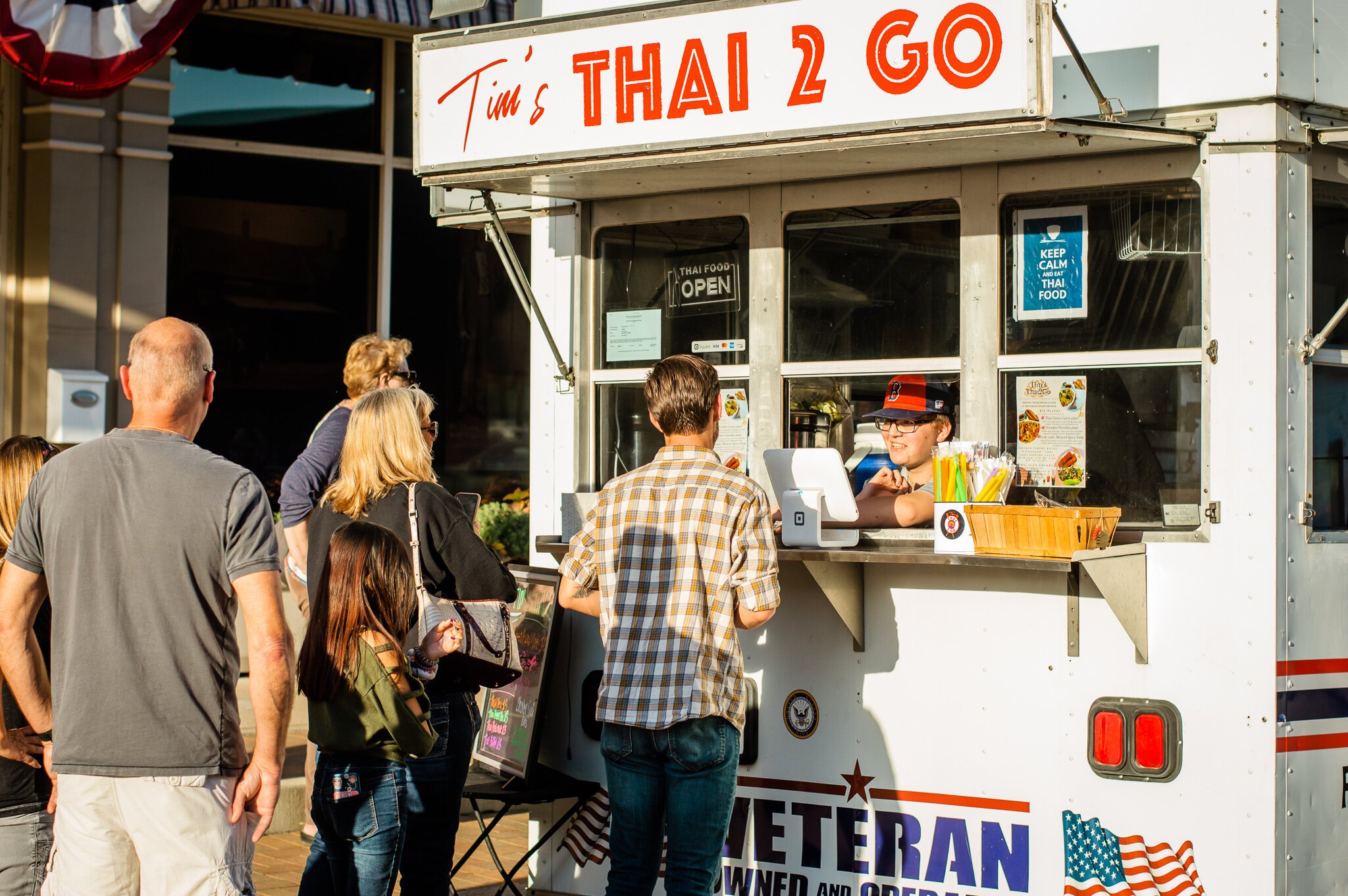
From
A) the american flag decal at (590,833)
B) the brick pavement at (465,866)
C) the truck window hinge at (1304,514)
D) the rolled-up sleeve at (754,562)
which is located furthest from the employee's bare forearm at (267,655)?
the truck window hinge at (1304,514)

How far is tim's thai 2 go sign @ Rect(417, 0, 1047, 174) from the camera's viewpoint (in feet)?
13.7

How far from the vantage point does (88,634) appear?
3.45m

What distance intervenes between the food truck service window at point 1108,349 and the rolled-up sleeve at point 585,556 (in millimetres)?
1373

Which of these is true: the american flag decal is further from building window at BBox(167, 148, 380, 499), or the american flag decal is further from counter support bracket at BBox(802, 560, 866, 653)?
building window at BBox(167, 148, 380, 499)

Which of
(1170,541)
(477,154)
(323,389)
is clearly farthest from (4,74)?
(1170,541)

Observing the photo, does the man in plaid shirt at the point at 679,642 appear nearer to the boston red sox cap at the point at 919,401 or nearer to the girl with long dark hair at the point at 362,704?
the girl with long dark hair at the point at 362,704

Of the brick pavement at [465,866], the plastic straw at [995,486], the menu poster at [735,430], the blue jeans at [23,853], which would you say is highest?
the menu poster at [735,430]

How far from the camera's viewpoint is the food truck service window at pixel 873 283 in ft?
16.1

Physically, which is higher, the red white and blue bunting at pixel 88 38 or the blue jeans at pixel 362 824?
the red white and blue bunting at pixel 88 38

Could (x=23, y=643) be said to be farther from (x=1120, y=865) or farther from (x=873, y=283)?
(x=1120, y=865)

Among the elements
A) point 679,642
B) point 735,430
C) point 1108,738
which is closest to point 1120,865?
point 1108,738

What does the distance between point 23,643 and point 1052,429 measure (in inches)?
117

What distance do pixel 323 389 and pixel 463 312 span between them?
1.30m

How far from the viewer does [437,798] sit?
4.38 m
